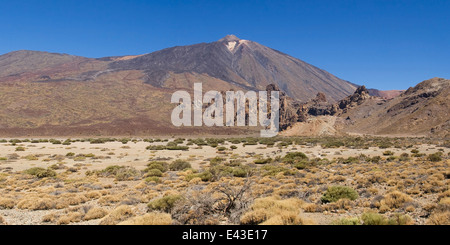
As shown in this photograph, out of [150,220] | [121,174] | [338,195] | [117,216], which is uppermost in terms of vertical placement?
[150,220]

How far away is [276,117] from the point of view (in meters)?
109

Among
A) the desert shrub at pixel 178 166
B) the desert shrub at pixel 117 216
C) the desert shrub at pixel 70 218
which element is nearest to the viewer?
the desert shrub at pixel 117 216

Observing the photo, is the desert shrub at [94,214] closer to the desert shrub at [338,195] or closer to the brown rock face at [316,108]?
the desert shrub at [338,195]

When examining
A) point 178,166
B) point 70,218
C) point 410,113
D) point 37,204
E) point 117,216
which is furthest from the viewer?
point 410,113

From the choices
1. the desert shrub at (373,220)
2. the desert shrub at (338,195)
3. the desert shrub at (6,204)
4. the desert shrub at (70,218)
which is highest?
→ the desert shrub at (373,220)

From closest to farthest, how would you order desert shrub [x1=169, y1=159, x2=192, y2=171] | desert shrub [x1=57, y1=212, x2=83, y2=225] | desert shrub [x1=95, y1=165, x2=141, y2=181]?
desert shrub [x1=57, y1=212, x2=83, y2=225], desert shrub [x1=95, y1=165, x2=141, y2=181], desert shrub [x1=169, y1=159, x2=192, y2=171]

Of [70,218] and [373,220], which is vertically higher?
[373,220]

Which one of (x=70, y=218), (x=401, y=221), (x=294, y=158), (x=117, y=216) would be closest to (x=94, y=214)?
(x=70, y=218)

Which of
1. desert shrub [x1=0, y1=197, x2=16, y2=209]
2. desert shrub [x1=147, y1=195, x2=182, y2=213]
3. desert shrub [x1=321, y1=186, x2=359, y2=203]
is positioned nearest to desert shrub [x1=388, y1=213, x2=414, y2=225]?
desert shrub [x1=321, y1=186, x2=359, y2=203]

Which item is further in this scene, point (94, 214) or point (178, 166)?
point (178, 166)

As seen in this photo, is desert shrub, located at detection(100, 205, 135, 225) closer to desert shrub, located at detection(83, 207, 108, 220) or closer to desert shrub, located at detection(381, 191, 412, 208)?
desert shrub, located at detection(83, 207, 108, 220)

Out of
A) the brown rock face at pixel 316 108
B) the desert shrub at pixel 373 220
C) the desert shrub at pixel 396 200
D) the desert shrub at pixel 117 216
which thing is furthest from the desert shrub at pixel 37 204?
the brown rock face at pixel 316 108

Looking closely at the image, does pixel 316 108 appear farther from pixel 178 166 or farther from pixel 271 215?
pixel 271 215
